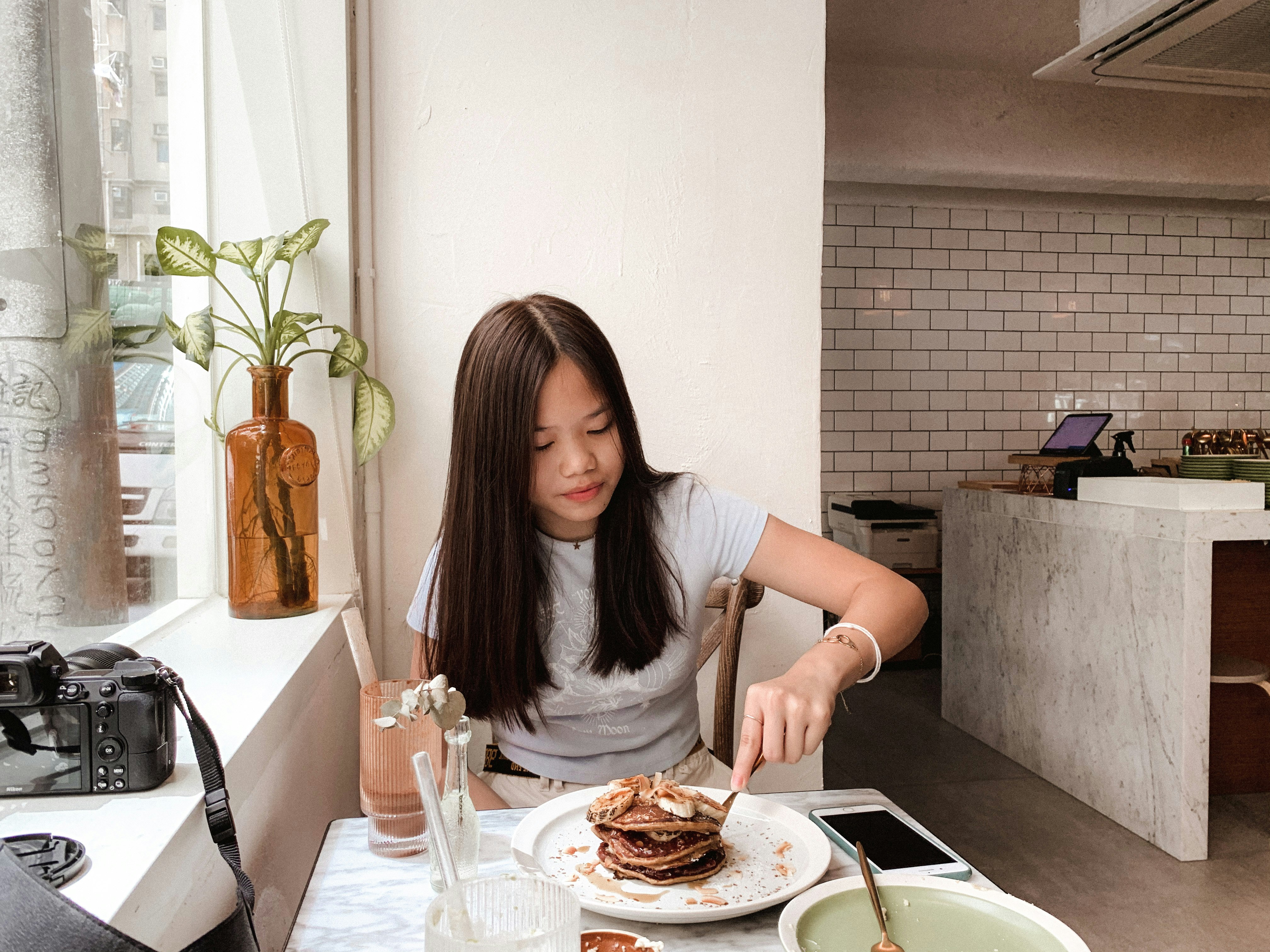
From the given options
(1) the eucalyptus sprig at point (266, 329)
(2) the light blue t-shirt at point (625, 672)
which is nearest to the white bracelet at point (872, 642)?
(2) the light blue t-shirt at point (625, 672)

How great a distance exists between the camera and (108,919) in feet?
1.95

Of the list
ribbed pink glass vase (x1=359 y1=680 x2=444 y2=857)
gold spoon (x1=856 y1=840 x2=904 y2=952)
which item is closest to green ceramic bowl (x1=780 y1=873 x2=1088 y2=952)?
gold spoon (x1=856 y1=840 x2=904 y2=952)

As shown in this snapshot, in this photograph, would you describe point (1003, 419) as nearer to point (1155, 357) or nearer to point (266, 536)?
point (1155, 357)

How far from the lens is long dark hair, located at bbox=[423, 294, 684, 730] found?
129 centimetres

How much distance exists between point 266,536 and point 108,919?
100 centimetres

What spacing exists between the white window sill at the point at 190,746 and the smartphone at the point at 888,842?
0.61 metres

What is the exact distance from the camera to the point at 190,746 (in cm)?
90

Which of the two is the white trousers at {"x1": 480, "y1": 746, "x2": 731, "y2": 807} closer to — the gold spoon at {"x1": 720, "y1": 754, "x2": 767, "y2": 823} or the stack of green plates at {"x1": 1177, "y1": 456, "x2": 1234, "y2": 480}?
the gold spoon at {"x1": 720, "y1": 754, "x2": 767, "y2": 823}

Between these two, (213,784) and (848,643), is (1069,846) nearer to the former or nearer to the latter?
(848,643)

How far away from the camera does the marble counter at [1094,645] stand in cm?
258

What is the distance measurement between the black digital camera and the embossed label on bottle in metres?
0.75

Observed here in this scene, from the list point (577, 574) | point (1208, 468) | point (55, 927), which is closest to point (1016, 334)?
point (1208, 468)

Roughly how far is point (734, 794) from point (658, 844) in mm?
127

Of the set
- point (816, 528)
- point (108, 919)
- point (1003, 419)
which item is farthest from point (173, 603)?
Result: point (1003, 419)
